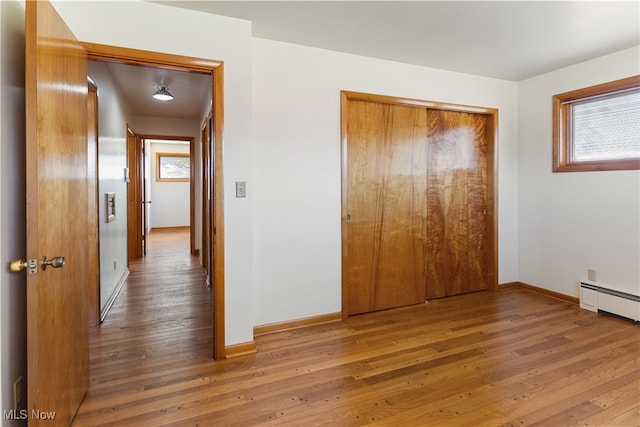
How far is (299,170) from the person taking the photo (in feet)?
9.59

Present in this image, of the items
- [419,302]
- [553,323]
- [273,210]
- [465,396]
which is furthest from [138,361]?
[553,323]

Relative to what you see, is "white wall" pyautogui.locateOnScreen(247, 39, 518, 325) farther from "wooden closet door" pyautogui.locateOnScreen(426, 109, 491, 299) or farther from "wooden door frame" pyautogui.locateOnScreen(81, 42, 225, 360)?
"wooden closet door" pyautogui.locateOnScreen(426, 109, 491, 299)

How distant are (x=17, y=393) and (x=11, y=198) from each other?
0.83 m

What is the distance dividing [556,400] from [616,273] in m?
2.00

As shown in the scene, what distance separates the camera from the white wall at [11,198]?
4.43 ft

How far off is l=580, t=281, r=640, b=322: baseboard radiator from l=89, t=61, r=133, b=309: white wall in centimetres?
467

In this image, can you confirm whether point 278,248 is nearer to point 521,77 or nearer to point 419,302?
point 419,302

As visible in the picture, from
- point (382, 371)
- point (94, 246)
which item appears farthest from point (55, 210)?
point (382, 371)

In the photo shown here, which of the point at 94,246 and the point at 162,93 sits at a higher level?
the point at 162,93

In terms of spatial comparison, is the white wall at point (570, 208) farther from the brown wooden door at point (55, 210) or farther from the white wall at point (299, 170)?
the brown wooden door at point (55, 210)

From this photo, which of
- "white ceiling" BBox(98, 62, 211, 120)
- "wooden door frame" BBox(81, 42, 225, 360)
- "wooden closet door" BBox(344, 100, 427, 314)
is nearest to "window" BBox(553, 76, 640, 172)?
"wooden closet door" BBox(344, 100, 427, 314)

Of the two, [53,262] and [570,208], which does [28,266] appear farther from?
[570,208]

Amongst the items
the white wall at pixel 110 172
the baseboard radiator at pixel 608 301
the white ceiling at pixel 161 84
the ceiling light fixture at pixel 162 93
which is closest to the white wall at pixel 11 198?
the white ceiling at pixel 161 84

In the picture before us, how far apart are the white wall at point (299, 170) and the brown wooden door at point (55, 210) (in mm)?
1222
